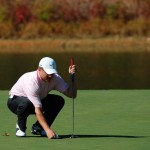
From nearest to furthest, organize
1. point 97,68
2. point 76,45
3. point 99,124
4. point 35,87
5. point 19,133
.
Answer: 1. point 35,87
2. point 19,133
3. point 99,124
4. point 97,68
5. point 76,45

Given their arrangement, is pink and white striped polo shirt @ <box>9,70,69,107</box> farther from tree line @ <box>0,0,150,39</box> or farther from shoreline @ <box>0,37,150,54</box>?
tree line @ <box>0,0,150,39</box>

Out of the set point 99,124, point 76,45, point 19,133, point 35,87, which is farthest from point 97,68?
point 35,87

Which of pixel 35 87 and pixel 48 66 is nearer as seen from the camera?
pixel 48 66

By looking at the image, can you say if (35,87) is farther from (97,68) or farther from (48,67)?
(97,68)

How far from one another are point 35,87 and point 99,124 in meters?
1.07

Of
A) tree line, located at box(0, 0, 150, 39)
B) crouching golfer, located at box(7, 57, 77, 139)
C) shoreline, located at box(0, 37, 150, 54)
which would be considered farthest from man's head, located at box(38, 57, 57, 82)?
tree line, located at box(0, 0, 150, 39)

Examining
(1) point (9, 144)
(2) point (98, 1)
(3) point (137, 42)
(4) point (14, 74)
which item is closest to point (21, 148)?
(1) point (9, 144)

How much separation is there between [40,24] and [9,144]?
29.1 metres

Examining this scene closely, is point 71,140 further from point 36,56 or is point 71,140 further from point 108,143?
point 36,56

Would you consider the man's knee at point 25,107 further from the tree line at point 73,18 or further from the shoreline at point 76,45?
the tree line at point 73,18

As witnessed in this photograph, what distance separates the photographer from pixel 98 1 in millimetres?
38094

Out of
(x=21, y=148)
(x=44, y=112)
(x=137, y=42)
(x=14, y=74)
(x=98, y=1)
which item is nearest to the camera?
(x=21, y=148)

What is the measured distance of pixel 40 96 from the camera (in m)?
5.82

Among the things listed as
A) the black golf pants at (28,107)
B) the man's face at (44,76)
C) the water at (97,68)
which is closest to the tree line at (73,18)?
the water at (97,68)
